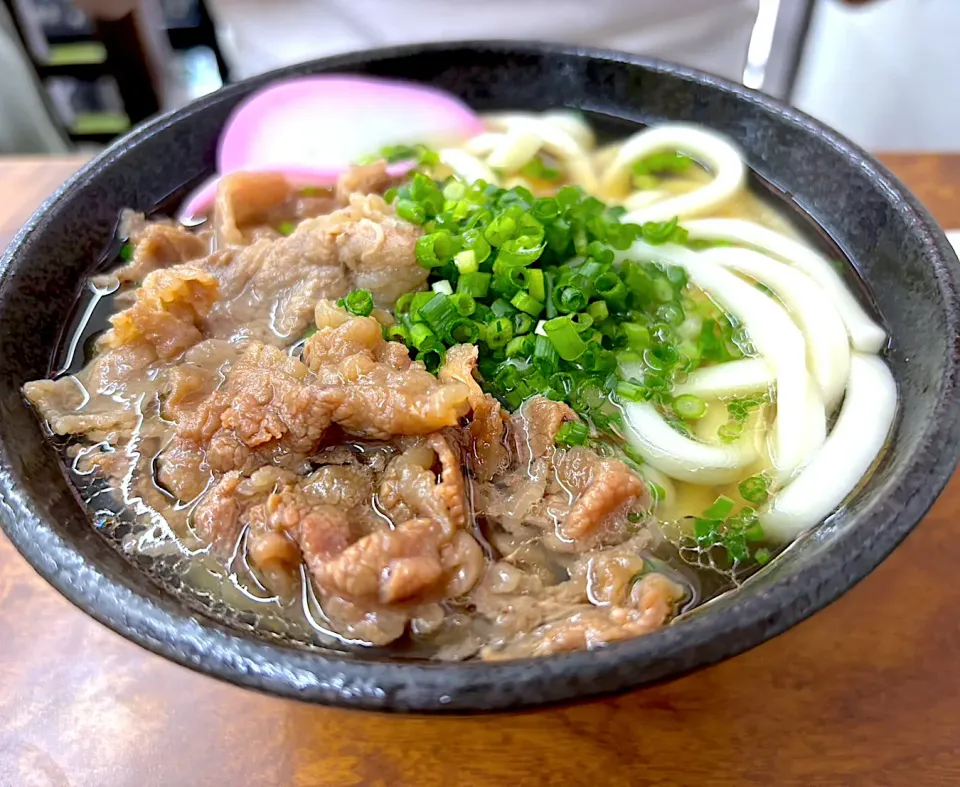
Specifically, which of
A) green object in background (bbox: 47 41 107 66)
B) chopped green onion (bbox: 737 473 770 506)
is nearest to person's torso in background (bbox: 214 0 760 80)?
green object in background (bbox: 47 41 107 66)

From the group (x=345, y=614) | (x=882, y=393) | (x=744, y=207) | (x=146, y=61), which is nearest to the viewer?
(x=345, y=614)

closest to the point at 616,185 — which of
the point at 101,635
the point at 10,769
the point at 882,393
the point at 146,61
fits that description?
the point at 882,393

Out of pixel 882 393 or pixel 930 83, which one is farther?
pixel 930 83

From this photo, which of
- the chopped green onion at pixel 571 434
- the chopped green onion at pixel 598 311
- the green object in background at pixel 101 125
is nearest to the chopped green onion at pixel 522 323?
the chopped green onion at pixel 598 311

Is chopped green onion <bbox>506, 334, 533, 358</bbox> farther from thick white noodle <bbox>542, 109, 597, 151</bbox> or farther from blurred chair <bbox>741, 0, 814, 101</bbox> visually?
blurred chair <bbox>741, 0, 814, 101</bbox>

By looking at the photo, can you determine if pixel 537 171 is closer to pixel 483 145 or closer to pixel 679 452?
pixel 483 145

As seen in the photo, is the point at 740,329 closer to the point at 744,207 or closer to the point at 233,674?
the point at 744,207

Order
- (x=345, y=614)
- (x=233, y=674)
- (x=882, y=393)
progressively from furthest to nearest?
(x=882, y=393) → (x=345, y=614) → (x=233, y=674)

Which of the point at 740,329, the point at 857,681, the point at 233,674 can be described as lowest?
the point at 857,681

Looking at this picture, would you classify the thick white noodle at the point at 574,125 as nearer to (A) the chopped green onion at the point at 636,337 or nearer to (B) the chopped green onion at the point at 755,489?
(A) the chopped green onion at the point at 636,337
